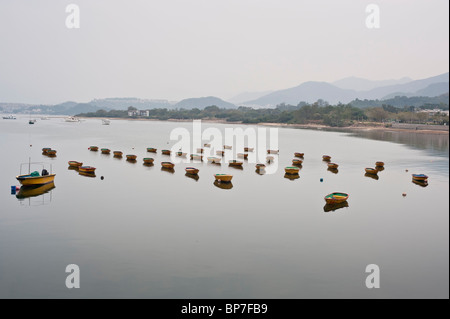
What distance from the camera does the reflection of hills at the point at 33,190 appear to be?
29.1 metres

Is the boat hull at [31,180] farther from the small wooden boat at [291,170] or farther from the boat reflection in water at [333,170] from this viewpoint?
the boat reflection in water at [333,170]

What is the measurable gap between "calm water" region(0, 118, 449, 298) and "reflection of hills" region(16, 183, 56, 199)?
0.96 metres

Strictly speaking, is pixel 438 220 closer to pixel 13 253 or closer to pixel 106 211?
pixel 106 211

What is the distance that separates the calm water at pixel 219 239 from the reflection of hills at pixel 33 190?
961 millimetres

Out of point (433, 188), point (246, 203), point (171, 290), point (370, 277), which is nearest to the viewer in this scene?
point (171, 290)

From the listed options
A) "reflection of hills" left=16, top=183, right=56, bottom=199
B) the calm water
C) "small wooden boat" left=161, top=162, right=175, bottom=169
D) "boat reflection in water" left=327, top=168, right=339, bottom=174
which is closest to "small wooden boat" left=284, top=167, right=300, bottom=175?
the calm water

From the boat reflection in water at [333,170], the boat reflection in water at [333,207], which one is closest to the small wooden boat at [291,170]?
the boat reflection in water at [333,170]

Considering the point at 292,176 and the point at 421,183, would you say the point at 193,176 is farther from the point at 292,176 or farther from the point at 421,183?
the point at 421,183

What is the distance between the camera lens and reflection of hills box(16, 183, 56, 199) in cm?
2906

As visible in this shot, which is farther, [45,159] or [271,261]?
[45,159]

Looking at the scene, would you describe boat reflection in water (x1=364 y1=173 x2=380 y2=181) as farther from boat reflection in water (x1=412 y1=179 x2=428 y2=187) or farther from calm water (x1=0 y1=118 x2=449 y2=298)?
boat reflection in water (x1=412 y1=179 x2=428 y2=187)
